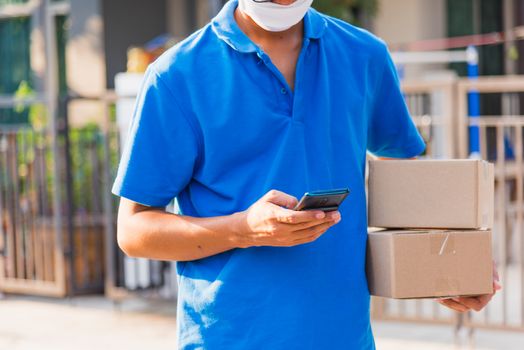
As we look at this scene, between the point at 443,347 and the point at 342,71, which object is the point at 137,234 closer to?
the point at 342,71

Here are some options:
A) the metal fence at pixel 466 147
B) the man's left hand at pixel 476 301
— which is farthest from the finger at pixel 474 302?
the metal fence at pixel 466 147

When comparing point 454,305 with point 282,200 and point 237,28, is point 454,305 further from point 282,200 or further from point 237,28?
point 237,28

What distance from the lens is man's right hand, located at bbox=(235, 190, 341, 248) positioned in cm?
198

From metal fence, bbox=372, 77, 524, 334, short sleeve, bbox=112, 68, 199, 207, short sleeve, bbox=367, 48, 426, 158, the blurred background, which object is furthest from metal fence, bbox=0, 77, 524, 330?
short sleeve, bbox=112, 68, 199, 207

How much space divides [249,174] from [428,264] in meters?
0.49

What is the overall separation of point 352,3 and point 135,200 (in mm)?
10130

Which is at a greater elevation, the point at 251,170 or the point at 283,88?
the point at 283,88

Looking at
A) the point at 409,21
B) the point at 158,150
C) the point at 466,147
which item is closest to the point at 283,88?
the point at 158,150

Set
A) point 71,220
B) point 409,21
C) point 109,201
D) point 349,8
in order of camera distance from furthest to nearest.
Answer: point 409,21
point 349,8
point 71,220
point 109,201

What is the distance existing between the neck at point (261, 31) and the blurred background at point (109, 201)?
142 inches

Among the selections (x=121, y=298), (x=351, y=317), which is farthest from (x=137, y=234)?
(x=121, y=298)

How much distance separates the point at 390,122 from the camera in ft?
8.40

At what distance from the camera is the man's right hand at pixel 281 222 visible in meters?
1.98

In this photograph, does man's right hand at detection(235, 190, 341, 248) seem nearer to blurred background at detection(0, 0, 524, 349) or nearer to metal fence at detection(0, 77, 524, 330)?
blurred background at detection(0, 0, 524, 349)
